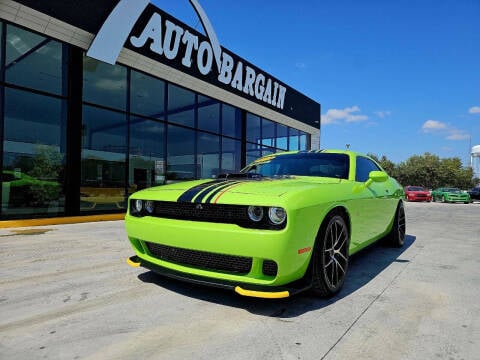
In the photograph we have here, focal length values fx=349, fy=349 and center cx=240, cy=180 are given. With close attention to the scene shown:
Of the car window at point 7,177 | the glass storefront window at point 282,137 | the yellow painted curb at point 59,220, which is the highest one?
the glass storefront window at point 282,137

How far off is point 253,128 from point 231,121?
1.78 metres

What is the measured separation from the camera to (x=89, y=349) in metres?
2.00

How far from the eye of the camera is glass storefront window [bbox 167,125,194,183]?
11.6 metres

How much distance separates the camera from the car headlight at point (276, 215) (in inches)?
96.2

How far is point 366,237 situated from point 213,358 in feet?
8.18

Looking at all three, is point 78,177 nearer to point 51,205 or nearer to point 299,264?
point 51,205

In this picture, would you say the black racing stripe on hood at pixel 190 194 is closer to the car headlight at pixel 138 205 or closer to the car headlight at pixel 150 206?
the car headlight at pixel 150 206

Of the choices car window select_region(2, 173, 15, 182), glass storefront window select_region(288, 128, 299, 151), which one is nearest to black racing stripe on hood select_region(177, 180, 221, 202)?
car window select_region(2, 173, 15, 182)

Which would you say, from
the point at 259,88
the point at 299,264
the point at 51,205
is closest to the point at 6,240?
the point at 51,205

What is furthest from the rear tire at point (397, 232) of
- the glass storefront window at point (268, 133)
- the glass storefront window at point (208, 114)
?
the glass storefront window at point (268, 133)

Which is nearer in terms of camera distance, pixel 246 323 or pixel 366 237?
pixel 246 323

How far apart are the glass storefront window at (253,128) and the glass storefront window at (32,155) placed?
28.1 feet

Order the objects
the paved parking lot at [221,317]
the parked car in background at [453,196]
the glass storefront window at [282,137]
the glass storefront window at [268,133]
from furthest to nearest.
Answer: the parked car in background at [453,196], the glass storefront window at [282,137], the glass storefront window at [268,133], the paved parking lot at [221,317]

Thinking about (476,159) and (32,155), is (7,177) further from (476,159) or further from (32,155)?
(476,159)
